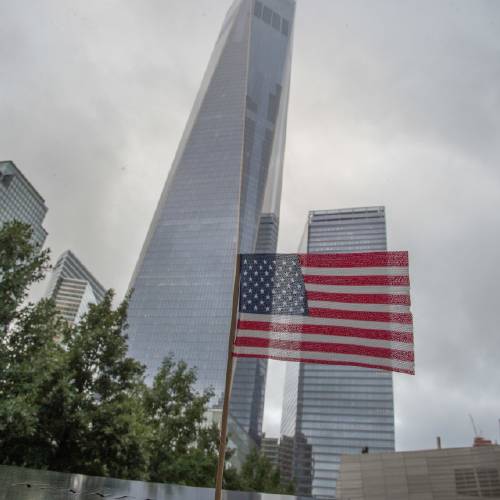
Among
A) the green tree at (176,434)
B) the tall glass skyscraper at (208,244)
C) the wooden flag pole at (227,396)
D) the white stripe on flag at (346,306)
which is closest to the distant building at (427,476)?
the green tree at (176,434)

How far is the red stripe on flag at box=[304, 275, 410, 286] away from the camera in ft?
30.7

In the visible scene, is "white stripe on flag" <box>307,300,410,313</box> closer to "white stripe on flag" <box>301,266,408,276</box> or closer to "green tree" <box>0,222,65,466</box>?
"white stripe on flag" <box>301,266,408,276</box>

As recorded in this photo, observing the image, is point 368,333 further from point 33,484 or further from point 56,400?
point 56,400

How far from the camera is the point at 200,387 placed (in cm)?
13862

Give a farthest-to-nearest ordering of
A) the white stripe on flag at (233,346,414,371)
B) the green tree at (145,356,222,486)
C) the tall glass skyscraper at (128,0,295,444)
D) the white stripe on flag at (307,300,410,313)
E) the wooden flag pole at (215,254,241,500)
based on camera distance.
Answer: the tall glass skyscraper at (128,0,295,444) → the green tree at (145,356,222,486) → the white stripe on flag at (307,300,410,313) → the white stripe on flag at (233,346,414,371) → the wooden flag pole at (215,254,241,500)

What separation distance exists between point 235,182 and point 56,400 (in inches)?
→ 6109

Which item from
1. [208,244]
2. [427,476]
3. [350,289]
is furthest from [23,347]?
[208,244]

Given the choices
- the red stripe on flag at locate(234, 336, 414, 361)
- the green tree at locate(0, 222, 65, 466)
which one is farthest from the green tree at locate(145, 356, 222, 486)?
the red stripe on flag at locate(234, 336, 414, 361)

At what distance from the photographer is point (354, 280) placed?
31.7ft

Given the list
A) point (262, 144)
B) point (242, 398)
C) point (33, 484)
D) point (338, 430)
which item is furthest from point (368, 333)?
point (338, 430)

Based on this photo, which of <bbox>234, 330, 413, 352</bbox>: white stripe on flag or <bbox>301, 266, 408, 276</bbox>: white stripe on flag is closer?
<bbox>234, 330, 413, 352</bbox>: white stripe on flag

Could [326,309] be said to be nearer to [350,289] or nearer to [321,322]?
[321,322]

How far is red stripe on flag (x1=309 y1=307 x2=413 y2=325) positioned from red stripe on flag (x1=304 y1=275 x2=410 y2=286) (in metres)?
0.58

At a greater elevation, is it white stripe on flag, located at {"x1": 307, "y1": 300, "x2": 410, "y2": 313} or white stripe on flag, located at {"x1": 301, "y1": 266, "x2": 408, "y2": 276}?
white stripe on flag, located at {"x1": 301, "y1": 266, "x2": 408, "y2": 276}
